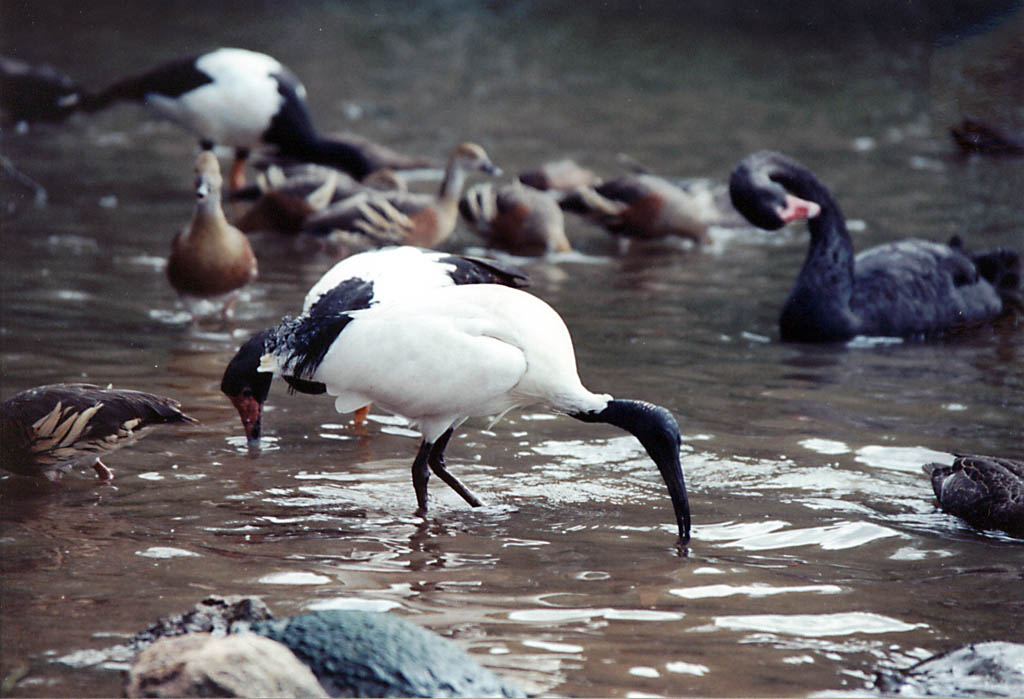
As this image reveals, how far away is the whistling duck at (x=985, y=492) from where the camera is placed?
525 cm

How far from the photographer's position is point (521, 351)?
17.8ft

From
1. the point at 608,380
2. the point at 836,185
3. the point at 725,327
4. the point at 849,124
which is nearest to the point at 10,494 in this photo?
the point at 608,380

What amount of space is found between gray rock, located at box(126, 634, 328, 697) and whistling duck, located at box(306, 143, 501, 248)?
6.84m

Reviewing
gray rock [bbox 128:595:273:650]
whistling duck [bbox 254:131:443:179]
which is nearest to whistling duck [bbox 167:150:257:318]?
whistling duck [bbox 254:131:443:179]

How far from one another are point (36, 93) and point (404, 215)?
210 inches

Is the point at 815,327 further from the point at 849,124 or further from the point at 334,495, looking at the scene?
the point at 849,124

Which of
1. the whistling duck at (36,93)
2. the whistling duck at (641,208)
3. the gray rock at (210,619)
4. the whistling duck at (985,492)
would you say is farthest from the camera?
the whistling duck at (36,93)

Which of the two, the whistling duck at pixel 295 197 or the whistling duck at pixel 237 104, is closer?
the whistling duck at pixel 295 197

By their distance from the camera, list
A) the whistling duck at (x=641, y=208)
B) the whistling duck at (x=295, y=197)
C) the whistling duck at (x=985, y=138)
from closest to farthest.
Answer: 1. the whistling duck at (x=295, y=197)
2. the whistling duck at (x=641, y=208)
3. the whistling duck at (x=985, y=138)

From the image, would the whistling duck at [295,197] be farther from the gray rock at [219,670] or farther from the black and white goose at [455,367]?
the gray rock at [219,670]

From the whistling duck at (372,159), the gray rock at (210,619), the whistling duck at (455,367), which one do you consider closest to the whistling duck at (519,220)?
the whistling duck at (372,159)

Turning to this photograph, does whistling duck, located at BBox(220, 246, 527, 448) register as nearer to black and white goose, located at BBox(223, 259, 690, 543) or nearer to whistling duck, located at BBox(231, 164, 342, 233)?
black and white goose, located at BBox(223, 259, 690, 543)

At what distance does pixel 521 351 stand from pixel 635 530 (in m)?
0.82

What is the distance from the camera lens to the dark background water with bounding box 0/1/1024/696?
4352 millimetres
